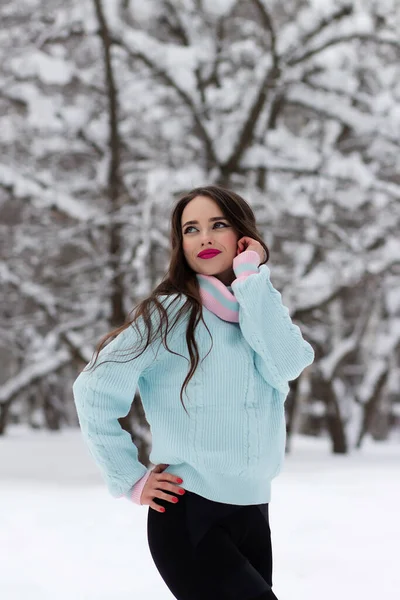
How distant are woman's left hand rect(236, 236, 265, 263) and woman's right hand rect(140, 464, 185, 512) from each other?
0.58 m

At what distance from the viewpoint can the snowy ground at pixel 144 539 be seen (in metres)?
3.59

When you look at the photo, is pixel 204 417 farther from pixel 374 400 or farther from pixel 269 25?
pixel 374 400

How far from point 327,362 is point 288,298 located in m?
1.35

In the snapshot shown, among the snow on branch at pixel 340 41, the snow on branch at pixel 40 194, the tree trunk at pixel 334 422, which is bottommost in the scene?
the tree trunk at pixel 334 422

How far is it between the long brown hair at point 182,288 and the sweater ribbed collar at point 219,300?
0.02 meters

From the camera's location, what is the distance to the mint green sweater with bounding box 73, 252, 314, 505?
5.72 ft

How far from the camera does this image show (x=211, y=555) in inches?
66.2

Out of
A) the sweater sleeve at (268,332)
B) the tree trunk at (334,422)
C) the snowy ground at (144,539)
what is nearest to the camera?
the sweater sleeve at (268,332)

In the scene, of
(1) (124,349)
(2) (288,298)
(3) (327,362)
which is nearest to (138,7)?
(2) (288,298)

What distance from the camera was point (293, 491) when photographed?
5.67 metres

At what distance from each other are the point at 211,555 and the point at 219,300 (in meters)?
0.57

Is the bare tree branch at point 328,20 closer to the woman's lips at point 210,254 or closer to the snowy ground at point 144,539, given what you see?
the snowy ground at point 144,539

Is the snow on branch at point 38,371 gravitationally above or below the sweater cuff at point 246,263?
below

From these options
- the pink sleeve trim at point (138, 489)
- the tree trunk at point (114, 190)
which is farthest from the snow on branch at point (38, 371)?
the pink sleeve trim at point (138, 489)
